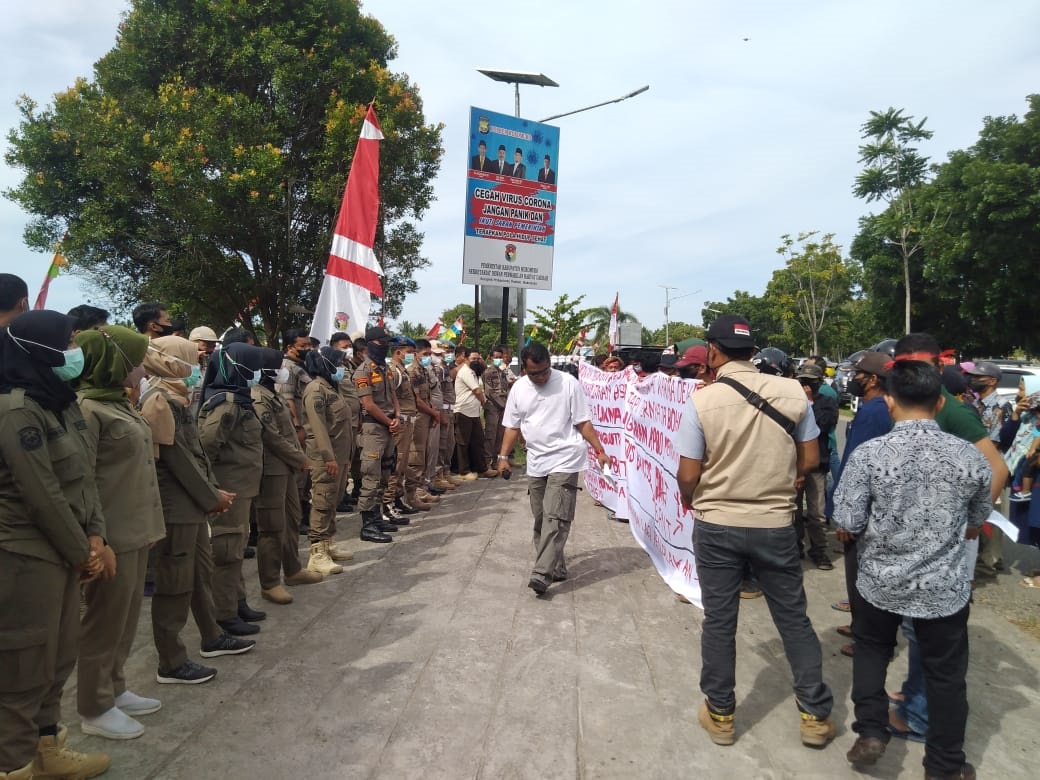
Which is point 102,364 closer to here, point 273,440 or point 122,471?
point 122,471

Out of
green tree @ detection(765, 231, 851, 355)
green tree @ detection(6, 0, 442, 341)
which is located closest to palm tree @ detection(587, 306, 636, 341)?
green tree @ detection(765, 231, 851, 355)

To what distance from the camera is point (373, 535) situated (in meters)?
6.70

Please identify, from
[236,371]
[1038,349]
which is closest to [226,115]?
[236,371]

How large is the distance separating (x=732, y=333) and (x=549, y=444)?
7.21 ft

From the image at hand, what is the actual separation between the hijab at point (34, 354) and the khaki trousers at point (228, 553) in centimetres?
175

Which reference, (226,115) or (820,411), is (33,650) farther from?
(226,115)

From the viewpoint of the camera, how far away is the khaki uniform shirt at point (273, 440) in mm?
4723

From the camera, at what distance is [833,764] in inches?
119

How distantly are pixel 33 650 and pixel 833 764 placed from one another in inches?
132

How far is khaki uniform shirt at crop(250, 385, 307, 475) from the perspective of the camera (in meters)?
4.72

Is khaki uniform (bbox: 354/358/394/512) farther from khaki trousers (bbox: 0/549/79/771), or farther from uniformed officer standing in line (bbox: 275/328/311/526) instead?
khaki trousers (bbox: 0/549/79/771)

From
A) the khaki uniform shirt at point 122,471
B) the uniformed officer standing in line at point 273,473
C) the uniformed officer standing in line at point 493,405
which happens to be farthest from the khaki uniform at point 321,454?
the uniformed officer standing in line at point 493,405

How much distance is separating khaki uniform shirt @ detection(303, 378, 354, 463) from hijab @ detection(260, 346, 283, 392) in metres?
0.73

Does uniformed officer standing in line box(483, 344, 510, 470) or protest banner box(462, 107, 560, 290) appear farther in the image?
uniformed officer standing in line box(483, 344, 510, 470)
